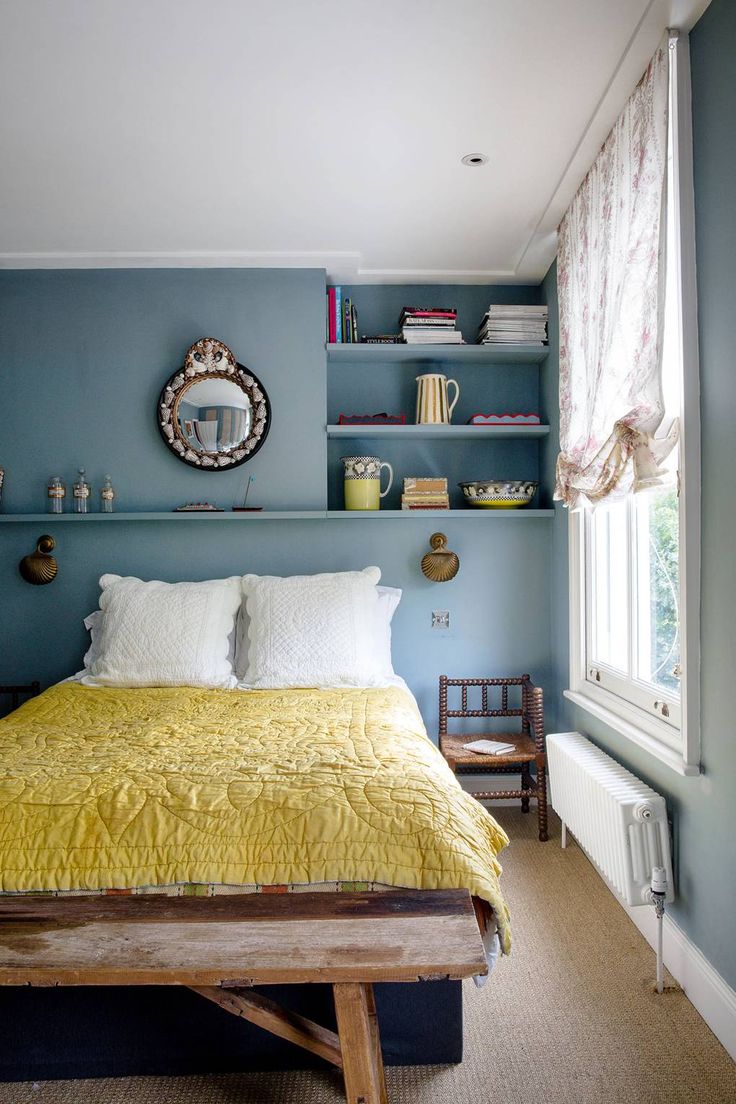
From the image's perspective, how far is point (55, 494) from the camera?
3318 mm

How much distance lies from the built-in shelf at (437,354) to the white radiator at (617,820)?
5.72 feet

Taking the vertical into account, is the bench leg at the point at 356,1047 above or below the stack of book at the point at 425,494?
below

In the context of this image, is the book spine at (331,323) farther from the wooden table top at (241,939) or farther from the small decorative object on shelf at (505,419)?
the wooden table top at (241,939)

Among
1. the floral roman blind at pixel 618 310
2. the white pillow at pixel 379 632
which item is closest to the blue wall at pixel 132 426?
the white pillow at pixel 379 632

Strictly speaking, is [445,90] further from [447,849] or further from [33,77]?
[447,849]

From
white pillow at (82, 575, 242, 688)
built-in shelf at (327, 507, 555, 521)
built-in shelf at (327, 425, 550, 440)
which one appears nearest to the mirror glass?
built-in shelf at (327, 425, 550, 440)

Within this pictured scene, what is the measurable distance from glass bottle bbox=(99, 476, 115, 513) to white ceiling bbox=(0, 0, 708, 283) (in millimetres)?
986

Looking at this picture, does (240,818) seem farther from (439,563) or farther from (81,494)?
(81,494)

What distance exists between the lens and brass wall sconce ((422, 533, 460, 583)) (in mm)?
3385

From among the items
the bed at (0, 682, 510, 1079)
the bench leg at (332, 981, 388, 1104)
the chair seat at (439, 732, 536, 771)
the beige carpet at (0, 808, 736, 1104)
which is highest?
the bed at (0, 682, 510, 1079)

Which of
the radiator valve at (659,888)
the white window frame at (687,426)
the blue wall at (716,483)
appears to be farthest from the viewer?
the radiator valve at (659,888)

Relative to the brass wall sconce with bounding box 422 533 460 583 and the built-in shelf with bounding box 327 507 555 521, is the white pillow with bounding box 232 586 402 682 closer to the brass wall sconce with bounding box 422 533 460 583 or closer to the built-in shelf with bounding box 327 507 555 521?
the brass wall sconce with bounding box 422 533 460 583

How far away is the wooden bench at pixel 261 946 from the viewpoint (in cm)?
123

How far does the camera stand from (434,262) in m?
3.34
